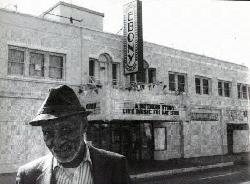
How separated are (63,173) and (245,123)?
2393cm

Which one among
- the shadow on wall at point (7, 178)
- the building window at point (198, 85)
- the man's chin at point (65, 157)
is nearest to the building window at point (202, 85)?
the building window at point (198, 85)

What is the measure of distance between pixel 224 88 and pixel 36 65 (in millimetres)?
14172

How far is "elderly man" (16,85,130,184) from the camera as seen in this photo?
6.18 feet

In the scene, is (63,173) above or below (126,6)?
below

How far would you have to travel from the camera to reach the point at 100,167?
79.7 inches

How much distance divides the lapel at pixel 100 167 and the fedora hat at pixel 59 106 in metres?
0.29

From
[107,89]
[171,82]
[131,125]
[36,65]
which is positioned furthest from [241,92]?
[36,65]

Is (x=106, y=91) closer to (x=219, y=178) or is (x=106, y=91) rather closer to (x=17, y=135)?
(x=17, y=135)

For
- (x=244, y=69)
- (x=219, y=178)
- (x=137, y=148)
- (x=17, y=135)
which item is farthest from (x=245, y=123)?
(x=17, y=135)

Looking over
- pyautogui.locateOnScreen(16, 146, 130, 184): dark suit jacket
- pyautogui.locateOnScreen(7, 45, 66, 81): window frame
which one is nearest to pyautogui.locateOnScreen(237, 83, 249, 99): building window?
pyautogui.locateOnScreen(7, 45, 66, 81): window frame

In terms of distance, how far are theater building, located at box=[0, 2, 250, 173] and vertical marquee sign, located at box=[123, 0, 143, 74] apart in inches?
32.5

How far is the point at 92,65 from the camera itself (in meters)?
15.4

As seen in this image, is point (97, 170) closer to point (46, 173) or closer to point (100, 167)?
point (100, 167)

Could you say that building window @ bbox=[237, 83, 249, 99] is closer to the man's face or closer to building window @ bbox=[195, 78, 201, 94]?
building window @ bbox=[195, 78, 201, 94]
